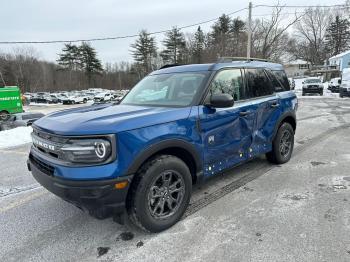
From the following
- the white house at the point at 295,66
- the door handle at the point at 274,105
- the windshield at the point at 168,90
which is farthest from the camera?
the white house at the point at 295,66

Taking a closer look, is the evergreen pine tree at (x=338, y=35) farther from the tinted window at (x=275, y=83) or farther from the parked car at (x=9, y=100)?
the tinted window at (x=275, y=83)

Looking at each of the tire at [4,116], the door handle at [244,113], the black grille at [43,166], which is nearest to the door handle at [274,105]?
the door handle at [244,113]

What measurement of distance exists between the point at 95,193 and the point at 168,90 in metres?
1.83

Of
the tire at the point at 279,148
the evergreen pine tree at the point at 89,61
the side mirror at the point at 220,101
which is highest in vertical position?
the evergreen pine tree at the point at 89,61

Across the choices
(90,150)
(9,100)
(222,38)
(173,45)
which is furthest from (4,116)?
(173,45)

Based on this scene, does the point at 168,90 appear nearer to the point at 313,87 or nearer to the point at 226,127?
the point at 226,127

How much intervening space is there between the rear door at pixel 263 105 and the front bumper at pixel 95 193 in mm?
2408

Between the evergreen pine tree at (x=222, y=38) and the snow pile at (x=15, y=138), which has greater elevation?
the evergreen pine tree at (x=222, y=38)

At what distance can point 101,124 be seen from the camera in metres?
2.61

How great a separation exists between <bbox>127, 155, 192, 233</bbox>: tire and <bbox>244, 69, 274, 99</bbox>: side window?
68.1 inches

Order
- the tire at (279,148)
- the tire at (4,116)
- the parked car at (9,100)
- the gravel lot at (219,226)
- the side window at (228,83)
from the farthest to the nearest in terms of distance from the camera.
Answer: the parked car at (9,100)
the tire at (4,116)
the tire at (279,148)
the side window at (228,83)
the gravel lot at (219,226)

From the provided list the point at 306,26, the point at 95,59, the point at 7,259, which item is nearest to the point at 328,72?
the point at 306,26

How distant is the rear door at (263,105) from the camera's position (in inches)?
168

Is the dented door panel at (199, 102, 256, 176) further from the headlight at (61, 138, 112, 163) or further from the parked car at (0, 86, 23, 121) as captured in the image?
the parked car at (0, 86, 23, 121)
